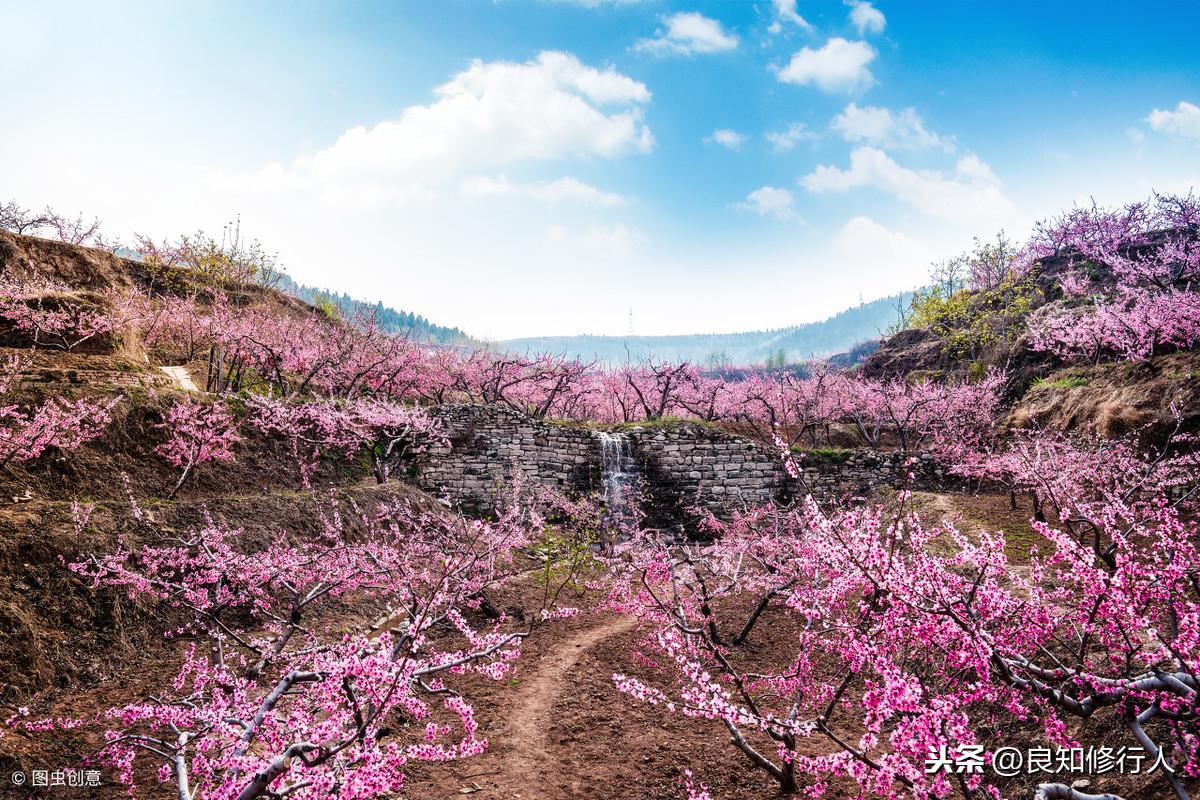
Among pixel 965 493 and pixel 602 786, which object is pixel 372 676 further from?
pixel 965 493

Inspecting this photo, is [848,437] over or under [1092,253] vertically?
under

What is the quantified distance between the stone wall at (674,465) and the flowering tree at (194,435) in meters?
6.34

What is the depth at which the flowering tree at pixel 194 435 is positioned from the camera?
10.0 metres

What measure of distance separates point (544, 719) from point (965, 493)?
15648mm

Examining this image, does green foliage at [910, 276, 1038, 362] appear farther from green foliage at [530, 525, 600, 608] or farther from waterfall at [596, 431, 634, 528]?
green foliage at [530, 525, 600, 608]

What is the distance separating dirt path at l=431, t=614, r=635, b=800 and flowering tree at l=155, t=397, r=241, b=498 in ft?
24.7

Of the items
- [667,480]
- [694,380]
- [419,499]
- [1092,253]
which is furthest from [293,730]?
[1092,253]

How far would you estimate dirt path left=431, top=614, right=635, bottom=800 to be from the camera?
14.4 ft

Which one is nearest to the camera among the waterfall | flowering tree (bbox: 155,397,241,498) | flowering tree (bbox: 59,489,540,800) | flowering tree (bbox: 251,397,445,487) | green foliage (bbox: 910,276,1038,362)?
flowering tree (bbox: 59,489,540,800)

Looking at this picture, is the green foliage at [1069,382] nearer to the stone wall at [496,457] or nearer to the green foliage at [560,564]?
the stone wall at [496,457]

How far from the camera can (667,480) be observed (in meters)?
17.5

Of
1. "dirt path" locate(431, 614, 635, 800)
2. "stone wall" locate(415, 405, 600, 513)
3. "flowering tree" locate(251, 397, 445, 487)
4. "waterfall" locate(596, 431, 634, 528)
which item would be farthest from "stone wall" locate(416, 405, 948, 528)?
"dirt path" locate(431, 614, 635, 800)

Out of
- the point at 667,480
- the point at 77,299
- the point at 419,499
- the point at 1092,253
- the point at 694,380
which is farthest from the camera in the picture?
the point at 694,380

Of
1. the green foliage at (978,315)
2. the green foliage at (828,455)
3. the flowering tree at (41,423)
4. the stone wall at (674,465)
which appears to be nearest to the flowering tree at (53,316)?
the flowering tree at (41,423)
